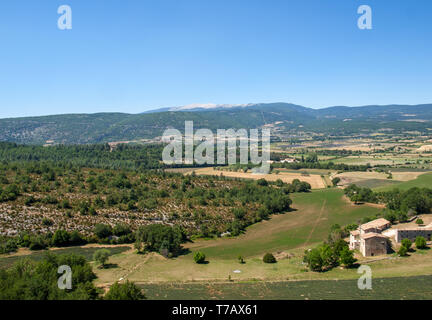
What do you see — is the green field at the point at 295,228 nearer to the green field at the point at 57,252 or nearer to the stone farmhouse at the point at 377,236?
the stone farmhouse at the point at 377,236

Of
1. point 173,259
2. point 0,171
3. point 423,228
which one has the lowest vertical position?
point 173,259

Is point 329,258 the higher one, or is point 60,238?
point 329,258

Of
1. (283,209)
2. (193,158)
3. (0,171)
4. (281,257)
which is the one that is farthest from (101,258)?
(193,158)

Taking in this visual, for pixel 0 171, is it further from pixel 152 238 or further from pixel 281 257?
pixel 281 257

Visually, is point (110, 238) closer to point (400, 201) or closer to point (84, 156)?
point (400, 201)

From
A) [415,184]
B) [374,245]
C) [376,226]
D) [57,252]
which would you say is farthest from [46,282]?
[415,184]
